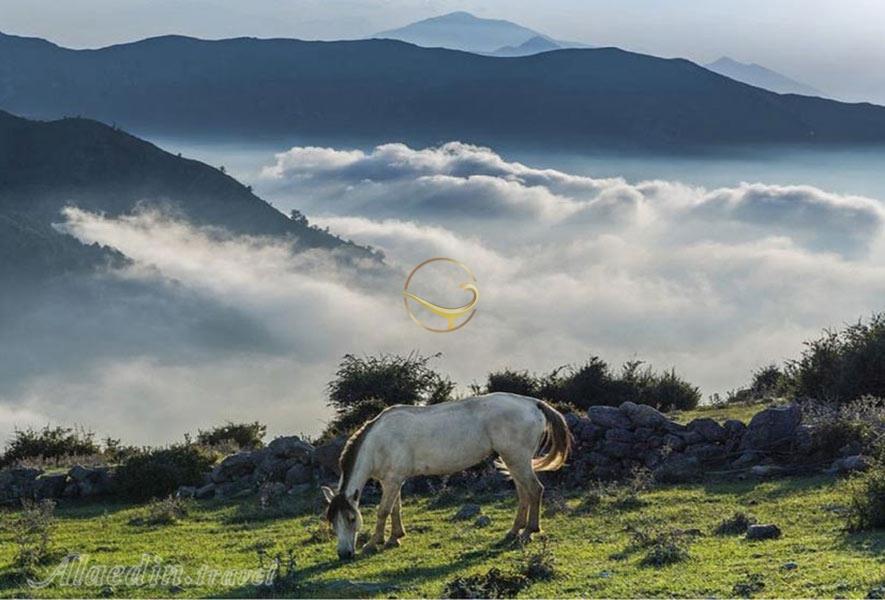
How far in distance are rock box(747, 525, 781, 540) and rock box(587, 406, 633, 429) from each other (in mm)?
8092

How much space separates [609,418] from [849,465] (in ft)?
16.6

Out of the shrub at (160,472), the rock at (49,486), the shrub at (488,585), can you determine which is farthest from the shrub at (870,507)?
the rock at (49,486)

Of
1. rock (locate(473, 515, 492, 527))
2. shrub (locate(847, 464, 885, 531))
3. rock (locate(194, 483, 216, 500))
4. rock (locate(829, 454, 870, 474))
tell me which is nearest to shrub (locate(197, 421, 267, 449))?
rock (locate(194, 483, 216, 500))

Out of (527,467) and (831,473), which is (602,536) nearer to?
(527,467)

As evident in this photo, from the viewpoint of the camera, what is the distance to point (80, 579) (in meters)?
15.2

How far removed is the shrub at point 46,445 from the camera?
103 feet

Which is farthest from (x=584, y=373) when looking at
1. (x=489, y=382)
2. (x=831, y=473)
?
(x=831, y=473)

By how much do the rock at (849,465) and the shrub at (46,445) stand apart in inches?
807

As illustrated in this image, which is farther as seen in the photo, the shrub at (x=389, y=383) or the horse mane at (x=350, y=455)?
the shrub at (x=389, y=383)

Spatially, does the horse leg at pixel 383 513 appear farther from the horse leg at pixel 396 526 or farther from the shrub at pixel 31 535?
the shrub at pixel 31 535

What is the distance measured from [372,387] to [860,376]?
1382cm

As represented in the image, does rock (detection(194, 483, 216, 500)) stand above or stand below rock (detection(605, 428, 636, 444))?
below

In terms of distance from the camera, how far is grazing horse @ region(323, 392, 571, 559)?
16125mm

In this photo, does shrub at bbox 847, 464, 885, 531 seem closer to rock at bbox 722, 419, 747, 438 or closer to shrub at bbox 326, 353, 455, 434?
rock at bbox 722, 419, 747, 438
